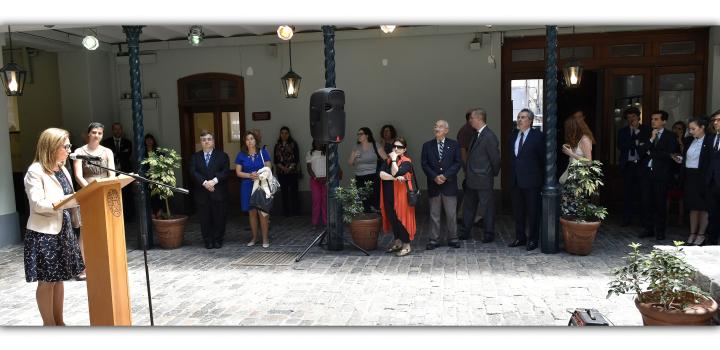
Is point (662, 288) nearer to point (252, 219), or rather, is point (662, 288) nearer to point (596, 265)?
point (596, 265)

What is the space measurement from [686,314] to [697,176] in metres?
4.74

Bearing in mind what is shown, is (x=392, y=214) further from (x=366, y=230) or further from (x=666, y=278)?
(x=666, y=278)

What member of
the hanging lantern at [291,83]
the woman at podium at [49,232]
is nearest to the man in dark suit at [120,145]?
the hanging lantern at [291,83]

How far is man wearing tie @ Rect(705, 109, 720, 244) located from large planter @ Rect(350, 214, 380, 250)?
13.8 ft

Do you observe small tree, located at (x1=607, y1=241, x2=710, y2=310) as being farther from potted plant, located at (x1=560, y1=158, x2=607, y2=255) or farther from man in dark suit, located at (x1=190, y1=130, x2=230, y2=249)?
man in dark suit, located at (x1=190, y1=130, x2=230, y2=249)

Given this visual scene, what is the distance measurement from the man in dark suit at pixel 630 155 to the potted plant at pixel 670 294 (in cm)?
528

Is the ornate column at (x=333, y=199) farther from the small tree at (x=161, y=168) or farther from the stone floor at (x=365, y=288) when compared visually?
the small tree at (x=161, y=168)

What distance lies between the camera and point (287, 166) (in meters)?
10.8

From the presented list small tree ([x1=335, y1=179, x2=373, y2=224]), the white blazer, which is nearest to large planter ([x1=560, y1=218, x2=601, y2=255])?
small tree ([x1=335, y1=179, x2=373, y2=224])

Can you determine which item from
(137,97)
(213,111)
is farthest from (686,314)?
(213,111)

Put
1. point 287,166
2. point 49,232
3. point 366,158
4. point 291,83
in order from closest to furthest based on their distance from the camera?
point 49,232, point 366,158, point 291,83, point 287,166

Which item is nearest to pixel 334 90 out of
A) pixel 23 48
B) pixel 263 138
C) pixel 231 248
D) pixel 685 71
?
→ pixel 231 248

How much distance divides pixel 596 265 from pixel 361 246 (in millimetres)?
2958

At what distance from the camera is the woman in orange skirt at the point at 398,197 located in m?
7.29
